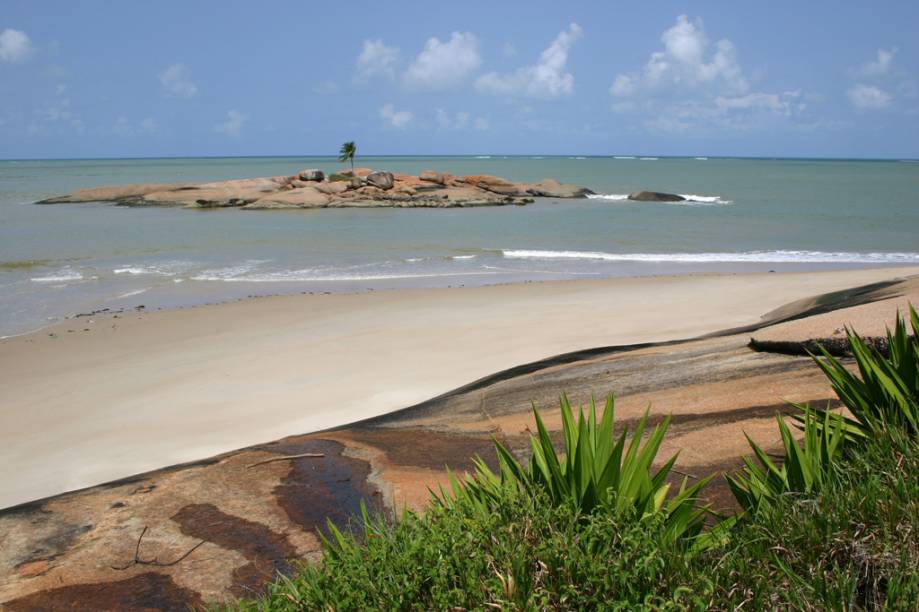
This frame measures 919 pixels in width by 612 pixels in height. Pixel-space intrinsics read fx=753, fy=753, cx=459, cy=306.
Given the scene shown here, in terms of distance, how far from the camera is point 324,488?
4.83 meters

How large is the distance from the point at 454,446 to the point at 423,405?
1575 millimetres

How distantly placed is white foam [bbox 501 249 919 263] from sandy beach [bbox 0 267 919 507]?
550cm

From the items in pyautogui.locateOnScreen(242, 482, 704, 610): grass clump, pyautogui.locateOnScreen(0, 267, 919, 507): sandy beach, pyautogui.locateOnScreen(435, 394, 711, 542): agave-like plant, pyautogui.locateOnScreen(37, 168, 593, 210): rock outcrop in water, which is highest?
pyautogui.locateOnScreen(37, 168, 593, 210): rock outcrop in water

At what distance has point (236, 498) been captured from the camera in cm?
471

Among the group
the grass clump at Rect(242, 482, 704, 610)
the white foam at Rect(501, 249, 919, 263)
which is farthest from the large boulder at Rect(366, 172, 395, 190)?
the grass clump at Rect(242, 482, 704, 610)

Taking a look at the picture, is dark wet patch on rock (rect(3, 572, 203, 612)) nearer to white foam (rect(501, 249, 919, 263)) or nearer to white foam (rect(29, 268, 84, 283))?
white foam (rect(29, 268, 84, 283))

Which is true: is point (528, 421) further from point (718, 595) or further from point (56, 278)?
point (56, 278)

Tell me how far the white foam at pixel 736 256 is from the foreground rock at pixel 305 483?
16.0 metres

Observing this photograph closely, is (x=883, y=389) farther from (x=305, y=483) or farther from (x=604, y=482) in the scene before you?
(x=305, y=483)

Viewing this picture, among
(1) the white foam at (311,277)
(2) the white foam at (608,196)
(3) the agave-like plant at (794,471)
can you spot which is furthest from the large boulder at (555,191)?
(3) the agave-like plant at (794,471)

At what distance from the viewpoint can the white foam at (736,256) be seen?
22125mm

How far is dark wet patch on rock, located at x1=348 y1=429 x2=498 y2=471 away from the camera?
515 centimetres

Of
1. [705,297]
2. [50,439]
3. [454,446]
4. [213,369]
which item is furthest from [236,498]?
[705,297]

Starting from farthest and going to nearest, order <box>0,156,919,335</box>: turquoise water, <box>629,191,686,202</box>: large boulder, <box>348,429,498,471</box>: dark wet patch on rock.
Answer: <box>629,191,686,202</box>: large boulder < <box>0,156,919,335</box>: turquoise water < <box>348,429,498,471</box>: dark wet patch on rock
